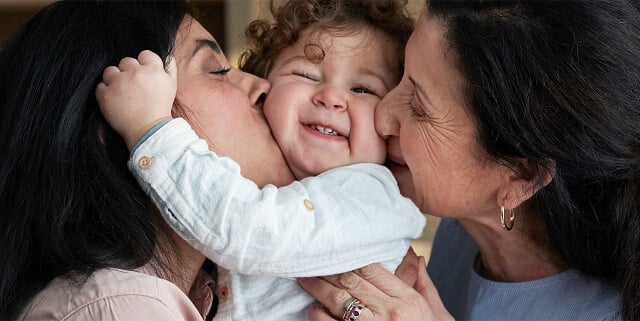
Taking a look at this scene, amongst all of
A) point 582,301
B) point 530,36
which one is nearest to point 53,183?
point 530,36

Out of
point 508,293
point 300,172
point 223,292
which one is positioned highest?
point 300,172

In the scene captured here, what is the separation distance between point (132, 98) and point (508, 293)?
0.91m

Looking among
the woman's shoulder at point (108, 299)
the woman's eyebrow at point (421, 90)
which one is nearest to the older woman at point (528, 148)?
the woman's eyebrow at point (421, 90)

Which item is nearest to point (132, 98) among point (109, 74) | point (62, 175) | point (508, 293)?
point (109, 74)

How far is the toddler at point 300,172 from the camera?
1.25 m

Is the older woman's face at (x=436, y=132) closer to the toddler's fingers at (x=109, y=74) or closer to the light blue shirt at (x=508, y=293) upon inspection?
the light blue shirt at (x=508, y=293)

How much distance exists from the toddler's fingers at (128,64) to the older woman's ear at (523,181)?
0.70 m

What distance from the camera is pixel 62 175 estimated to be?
1.24 meters

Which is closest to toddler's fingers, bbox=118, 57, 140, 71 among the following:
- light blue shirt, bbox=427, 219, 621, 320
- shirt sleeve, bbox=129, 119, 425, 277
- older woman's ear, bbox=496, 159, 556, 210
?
shirt sleeve, bbox=129, 119, 425, 277

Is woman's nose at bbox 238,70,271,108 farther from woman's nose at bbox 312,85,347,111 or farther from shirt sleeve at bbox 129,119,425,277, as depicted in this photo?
shirt sleeve at bbox 129,119,425,277

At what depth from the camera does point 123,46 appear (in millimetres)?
1349

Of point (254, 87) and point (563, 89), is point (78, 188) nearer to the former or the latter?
point (254, 87)

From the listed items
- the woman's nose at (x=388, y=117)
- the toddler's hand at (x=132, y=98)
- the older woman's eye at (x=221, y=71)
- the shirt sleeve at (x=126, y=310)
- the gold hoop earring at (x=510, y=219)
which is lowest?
the gold hoop earring at (x=510, y=219)

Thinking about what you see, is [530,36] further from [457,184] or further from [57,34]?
[57,34]
